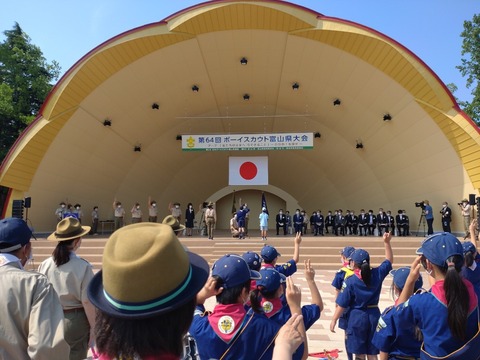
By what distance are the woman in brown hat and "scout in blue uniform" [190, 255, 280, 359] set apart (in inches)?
50.5

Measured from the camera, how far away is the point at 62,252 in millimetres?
3012

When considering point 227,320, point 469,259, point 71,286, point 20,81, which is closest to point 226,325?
point 227,320

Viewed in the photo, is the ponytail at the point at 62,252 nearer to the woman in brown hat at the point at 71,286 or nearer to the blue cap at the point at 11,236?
the woman in brown hat at the point at 71,286

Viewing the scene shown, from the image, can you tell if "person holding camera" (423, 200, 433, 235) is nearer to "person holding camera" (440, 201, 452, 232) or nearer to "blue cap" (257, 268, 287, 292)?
"person holding camera" (440, 201, 452, 232)

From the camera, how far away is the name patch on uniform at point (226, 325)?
2068 mm

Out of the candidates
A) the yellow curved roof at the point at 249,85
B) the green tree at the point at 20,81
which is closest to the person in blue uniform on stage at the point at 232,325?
the yellow curved roof at the point at 249,85

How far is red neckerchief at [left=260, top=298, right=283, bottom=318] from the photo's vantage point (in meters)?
2.75

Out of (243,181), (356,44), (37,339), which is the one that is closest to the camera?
(37,339)

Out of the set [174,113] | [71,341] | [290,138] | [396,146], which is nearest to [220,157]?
[174,113]

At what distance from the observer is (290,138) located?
1526 centimetres

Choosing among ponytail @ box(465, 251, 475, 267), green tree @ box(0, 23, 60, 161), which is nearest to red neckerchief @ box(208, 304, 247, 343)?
ponytail @ box(465, 251, 475, 267)

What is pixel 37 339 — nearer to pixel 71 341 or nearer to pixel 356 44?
pixel 71 341

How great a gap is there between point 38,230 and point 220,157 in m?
10.7

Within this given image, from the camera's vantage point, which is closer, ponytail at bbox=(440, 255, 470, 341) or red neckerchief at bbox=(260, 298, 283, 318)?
ponytail at bbox=(440, 255, 470, 341)
